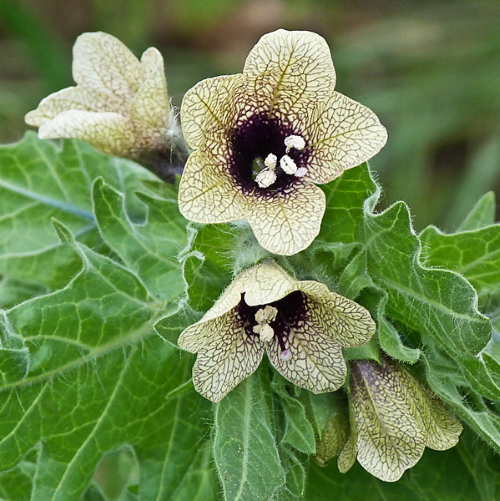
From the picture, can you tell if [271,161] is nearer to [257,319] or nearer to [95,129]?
[257,319]

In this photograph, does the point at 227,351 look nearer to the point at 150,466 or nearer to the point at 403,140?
the point at 150,466

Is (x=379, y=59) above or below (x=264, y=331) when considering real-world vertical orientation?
below

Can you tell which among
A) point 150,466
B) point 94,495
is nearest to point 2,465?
point 150,466

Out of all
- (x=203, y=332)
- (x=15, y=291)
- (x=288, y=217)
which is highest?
(x=288, y=217)

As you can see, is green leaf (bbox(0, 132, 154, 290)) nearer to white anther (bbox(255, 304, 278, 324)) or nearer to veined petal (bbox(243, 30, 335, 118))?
veined petal (bbox(243, 30, 335, 118))

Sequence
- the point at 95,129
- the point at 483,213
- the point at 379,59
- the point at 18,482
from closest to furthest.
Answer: the point at 95,129 → the point at 483,213 → the point at 18,482 → the point at 379,59

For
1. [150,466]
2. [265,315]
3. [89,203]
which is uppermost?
[265,315]

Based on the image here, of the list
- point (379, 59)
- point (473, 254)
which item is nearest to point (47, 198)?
point (473, 254)

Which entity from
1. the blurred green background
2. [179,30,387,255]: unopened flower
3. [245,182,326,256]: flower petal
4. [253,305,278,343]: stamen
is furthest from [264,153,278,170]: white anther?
the blurred green background

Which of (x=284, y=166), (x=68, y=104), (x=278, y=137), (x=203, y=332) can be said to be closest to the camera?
(x=203, y=332)
